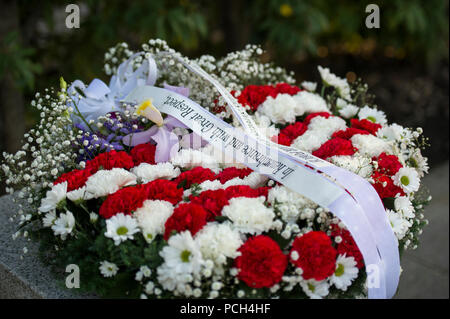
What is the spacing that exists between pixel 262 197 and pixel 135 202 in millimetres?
326

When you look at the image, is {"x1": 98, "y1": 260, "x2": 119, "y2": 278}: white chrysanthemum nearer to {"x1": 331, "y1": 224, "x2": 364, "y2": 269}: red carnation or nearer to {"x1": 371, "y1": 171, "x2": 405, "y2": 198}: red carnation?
{"x1": 331, "y1": 224, "x2": 364, "y2": 269}: red carnation

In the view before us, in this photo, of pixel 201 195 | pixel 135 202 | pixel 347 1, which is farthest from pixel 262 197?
pixel 347 1

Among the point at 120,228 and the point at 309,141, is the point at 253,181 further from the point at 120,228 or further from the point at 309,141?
the point at 120,228

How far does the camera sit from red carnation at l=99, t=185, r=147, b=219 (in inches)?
48.0

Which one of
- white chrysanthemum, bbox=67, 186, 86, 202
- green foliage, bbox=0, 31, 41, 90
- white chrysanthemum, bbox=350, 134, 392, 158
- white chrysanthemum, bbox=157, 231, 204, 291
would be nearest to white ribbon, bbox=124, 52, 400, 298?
white chrysanthemum, bbox=350, 134, 392, 158

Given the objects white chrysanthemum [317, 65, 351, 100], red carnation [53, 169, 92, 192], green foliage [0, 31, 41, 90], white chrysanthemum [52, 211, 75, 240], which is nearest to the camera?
white chrysanthemum [52, 211, 75, 240]

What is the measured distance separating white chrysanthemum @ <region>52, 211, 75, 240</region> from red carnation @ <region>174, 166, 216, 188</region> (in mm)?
336

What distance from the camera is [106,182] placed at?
4.24 ft

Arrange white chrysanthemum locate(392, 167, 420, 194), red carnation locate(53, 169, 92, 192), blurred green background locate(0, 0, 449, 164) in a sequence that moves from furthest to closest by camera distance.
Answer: blurred green background locate(0, 0, 449, 164)
white chrysanthemum locate(392, 167, 420, 194)
red carnation locate(53, 169, 92, 192)

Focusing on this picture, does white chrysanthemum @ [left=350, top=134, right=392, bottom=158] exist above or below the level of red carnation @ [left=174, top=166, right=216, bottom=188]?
above

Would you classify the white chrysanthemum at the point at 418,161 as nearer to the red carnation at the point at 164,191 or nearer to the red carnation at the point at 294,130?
the red carnation at the point at 294,130

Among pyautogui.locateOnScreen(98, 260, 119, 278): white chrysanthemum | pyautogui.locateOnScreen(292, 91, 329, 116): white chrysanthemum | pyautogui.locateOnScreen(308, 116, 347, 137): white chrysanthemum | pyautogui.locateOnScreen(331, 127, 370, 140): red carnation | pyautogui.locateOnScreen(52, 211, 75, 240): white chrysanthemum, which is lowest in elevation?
pyautogui.locateOnScreen(98, 260, 119, 278): white chrysanthemum

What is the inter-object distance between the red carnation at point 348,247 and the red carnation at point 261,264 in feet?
0.60

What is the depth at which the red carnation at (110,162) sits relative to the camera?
4.73 feet
